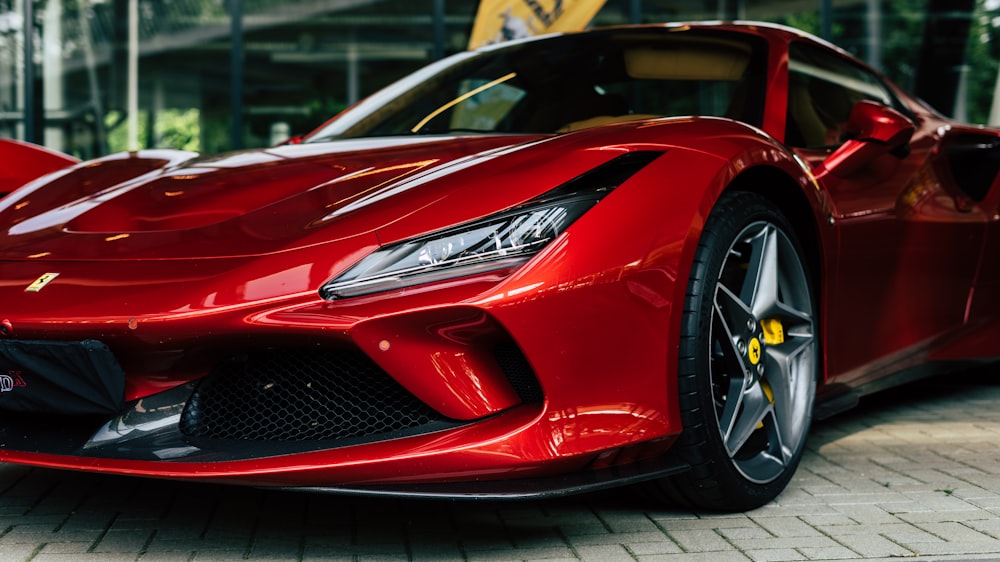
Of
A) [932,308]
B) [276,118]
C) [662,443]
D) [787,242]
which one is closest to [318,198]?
[662,443]

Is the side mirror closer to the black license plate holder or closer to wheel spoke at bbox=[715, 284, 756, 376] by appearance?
wheel spoke at bbox=[715, 284, 756, 376]

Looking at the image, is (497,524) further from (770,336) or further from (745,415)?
(770,336)

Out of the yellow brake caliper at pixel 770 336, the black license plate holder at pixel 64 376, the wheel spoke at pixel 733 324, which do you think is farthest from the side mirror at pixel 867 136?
the black license plate holder at pixel 64 376

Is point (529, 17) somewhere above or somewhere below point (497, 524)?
above

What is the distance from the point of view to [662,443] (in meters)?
2.66

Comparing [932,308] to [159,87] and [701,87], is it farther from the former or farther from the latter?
[159,87]

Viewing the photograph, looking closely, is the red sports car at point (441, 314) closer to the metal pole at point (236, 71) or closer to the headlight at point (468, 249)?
the headlight at point (468, 249)

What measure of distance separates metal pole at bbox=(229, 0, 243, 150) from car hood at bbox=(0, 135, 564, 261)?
6.76 m

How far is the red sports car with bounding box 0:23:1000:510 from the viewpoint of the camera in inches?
93.7

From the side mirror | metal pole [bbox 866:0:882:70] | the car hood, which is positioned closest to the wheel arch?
the side mirror

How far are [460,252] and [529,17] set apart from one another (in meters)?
5.59

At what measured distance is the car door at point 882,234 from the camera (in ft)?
11.2

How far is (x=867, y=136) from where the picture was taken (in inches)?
137

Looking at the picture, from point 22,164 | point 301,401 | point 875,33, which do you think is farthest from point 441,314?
point 875,33
